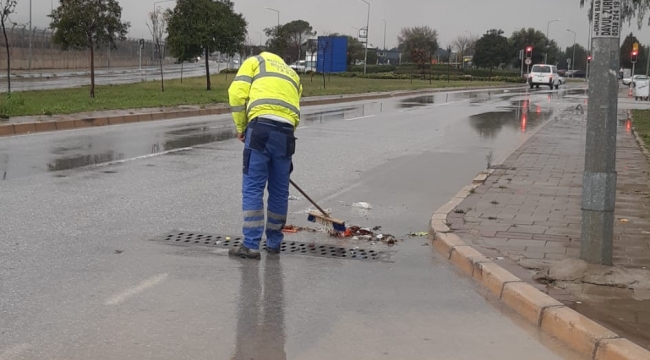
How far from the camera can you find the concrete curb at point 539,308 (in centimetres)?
449

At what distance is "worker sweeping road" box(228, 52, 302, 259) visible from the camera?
6.54 m

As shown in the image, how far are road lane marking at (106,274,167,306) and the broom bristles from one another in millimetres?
2136

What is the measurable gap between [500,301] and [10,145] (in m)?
10.2

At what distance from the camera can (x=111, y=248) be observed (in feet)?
21.8

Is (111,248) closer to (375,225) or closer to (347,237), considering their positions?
(347,237)

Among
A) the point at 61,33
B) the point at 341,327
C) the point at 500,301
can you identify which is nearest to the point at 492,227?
the point at 500,301

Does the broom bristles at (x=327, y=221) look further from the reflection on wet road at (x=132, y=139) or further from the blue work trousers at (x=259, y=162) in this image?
the reflection on wet road at (x=132, y=139)

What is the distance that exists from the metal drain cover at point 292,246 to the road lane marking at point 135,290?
3.74 ft

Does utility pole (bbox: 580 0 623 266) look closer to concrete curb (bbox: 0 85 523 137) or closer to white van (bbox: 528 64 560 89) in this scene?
concrete curb (bbox: 0 85 523 137)

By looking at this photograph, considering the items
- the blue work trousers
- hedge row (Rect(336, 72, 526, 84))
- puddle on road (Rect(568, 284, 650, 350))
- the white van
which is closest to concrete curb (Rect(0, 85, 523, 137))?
the blue work trousers

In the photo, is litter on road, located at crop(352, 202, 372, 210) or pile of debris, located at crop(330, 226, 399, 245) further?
litter on road, located at crop(352, 202, 372, 210)

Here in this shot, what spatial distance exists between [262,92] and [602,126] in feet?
8.81

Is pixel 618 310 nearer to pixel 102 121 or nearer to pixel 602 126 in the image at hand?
pixel 602 126

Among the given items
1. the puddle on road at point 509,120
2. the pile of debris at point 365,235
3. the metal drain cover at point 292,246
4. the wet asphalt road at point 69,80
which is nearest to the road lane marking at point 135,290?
the metal drain cover at point 292,246
